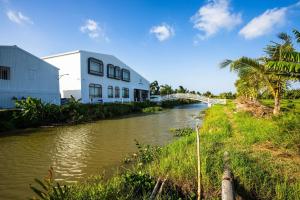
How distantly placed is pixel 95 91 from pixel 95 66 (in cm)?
295

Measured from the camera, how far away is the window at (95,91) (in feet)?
90.0

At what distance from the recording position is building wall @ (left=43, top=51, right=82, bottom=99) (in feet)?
84.5

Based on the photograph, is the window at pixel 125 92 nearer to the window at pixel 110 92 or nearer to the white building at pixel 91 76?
the white building at pixel 91 76

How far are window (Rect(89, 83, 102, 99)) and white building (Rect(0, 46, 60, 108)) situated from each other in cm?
540

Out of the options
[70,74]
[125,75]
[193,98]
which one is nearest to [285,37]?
[70,74]

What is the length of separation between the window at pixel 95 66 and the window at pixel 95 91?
4.72 ft

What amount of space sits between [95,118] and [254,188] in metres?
18.9

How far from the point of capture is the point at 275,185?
181 inches

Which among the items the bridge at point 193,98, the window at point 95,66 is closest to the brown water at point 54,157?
the window at point 95,66

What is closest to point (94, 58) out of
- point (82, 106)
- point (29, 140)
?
point (82, 106)

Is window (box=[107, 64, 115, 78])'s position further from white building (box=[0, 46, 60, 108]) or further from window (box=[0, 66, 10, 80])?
window (box=[0, 66, 10, 80])

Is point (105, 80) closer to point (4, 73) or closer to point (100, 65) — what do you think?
point (100, 65)

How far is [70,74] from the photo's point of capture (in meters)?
26.2

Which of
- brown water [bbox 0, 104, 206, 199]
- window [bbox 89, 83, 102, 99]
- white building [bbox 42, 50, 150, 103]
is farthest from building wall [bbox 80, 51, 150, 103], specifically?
brown water [bbox 0, 104, 206, 199]
